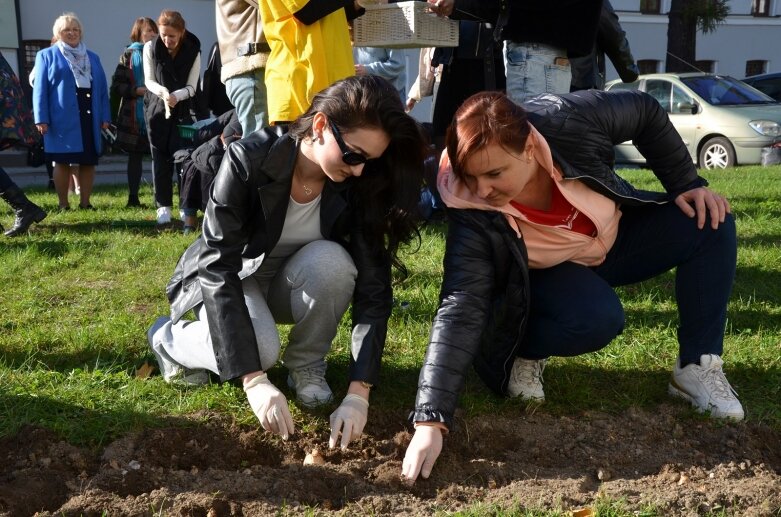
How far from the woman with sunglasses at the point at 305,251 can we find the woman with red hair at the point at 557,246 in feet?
0.74

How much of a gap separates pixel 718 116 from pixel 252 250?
10.7 m

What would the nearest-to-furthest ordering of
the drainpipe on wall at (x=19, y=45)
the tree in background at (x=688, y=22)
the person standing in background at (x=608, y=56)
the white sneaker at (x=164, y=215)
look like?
the person standing in background at (x=608, y=56) < the white sneaker at (x=164, y=215) < the tree in background at (x=688, y=22) < the drainpipe on wall at (x=19, y=45)

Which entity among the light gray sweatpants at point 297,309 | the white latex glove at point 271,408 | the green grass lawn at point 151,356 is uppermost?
the light gray sweatpants at point 297,309

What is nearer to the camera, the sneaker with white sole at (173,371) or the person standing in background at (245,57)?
the sneaker with white sole at (173,371)

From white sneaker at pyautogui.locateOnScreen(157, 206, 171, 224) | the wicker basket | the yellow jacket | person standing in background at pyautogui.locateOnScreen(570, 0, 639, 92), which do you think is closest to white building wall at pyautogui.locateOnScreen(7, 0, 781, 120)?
white sneaker at pyautogui.locateOnScreen(157, 206, 171, 224)

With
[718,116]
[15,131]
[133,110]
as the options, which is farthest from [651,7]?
[15,131]

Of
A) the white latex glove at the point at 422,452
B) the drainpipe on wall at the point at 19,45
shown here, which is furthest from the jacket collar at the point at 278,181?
the drainpipe on wall at the point at 19,45

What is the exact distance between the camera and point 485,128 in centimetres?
263

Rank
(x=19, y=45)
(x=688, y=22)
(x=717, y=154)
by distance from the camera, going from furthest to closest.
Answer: (x=19, y=45), (x=688, y=22), (x=717, y=154)

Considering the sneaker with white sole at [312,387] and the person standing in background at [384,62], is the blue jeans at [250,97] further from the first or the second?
the sneaker with white sole at [312,387]

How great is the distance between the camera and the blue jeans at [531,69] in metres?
4.27

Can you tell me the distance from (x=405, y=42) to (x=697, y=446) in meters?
2.36

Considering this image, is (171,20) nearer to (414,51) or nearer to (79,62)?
(79,62)

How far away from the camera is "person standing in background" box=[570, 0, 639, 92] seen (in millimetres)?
5039
